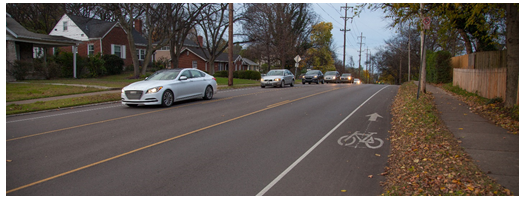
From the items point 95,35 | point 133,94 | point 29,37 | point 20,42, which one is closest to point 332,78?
point 95,35

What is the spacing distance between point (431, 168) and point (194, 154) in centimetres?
404

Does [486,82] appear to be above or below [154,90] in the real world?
above

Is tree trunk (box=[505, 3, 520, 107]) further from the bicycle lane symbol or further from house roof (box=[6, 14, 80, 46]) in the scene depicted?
house roof (box=[6, 14, 80, 46])

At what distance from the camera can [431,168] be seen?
5.70 m

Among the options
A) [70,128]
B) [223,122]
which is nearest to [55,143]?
[70,128]

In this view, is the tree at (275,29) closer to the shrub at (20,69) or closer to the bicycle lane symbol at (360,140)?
the shrub at (20,69)

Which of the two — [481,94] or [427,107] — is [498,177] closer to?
[427,107]

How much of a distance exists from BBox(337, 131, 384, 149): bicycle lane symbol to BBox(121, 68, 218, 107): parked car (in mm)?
7348

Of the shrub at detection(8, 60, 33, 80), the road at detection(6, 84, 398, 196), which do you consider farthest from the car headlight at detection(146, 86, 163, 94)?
the shrub at detection(8, 60, 33, 80)

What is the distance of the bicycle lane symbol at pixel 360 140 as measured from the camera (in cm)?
798

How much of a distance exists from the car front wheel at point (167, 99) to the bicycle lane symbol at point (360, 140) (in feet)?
23.9

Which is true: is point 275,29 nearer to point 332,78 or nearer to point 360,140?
point 332,78

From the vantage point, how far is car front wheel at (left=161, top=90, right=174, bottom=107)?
13464mm

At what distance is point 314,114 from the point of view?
12.3 metres
